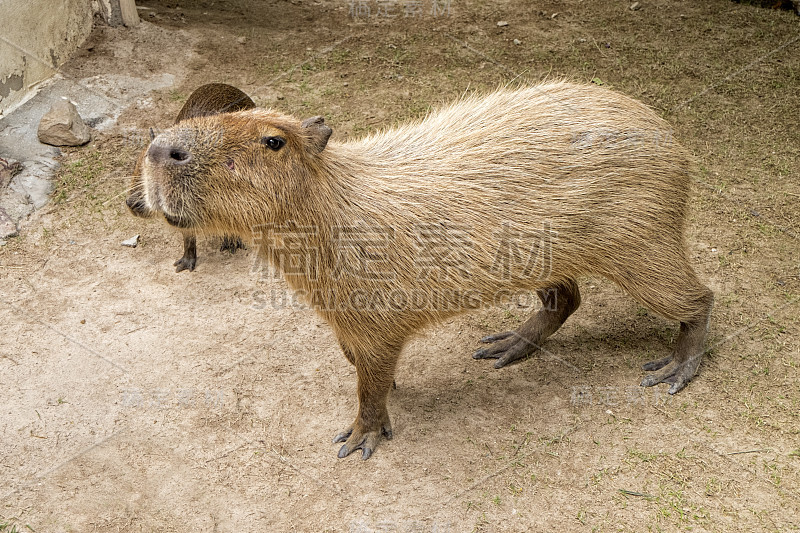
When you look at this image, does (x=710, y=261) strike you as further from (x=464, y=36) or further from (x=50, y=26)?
(x=50, y=26)

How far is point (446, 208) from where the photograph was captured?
3.09 metres

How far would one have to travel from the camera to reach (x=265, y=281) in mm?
4617

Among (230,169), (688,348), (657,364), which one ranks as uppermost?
(230,169)

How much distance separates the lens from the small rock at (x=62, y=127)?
5406 mm

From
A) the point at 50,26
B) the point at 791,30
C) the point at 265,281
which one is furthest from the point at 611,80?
the point at 50,26

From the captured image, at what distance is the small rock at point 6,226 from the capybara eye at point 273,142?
2.96 metres

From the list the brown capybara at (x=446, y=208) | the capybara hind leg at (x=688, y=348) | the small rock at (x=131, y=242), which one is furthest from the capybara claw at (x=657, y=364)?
the small rock at (x=131, y=242)

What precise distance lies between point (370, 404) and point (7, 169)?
3385mm

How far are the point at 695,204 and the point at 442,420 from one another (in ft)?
8.26

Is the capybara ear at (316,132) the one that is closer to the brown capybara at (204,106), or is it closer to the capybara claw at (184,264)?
the brown capybara at (204,106)

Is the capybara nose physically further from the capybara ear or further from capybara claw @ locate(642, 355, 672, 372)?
capybara claw @ locate(642, 355, 672, 372)

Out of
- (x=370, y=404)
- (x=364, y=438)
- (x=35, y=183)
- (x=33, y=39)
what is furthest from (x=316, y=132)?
(x=33, y=39)

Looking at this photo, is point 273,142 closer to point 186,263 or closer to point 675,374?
point 186,263

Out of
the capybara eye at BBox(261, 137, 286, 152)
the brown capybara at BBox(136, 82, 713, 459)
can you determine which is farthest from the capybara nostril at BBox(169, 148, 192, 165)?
the capybara eye at BBox(261, 137, 286, 152)
